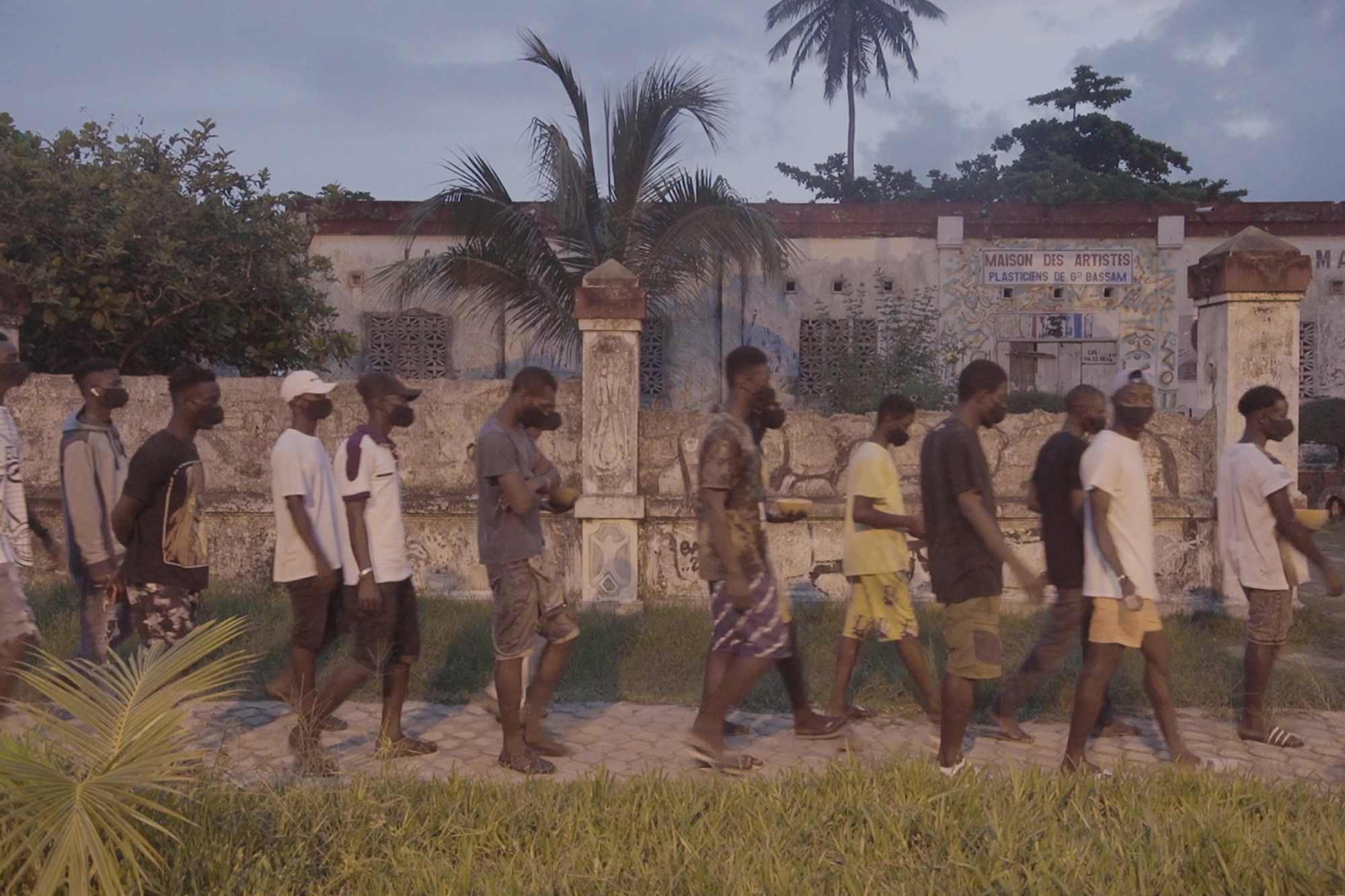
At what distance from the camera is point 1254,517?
5449 millimetres

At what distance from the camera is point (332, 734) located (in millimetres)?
5582

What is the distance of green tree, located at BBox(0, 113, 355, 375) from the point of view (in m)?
9.73

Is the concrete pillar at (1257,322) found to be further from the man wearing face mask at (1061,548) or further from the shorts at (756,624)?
the shorts at (756,624)

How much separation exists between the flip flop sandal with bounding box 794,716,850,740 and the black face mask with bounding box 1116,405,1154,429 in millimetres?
1890

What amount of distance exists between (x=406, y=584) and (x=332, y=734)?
955mm

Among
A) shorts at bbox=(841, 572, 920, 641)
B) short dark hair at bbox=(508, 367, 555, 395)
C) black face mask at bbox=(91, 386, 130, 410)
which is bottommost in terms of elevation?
shorts at bbox=(841, 572, 920, 641)

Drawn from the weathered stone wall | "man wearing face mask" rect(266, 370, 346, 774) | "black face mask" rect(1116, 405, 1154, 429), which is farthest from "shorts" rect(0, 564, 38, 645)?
"black face mask" rect(1116, 405, 1154, 429)

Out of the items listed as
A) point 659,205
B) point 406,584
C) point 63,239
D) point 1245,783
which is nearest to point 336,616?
point 406,584

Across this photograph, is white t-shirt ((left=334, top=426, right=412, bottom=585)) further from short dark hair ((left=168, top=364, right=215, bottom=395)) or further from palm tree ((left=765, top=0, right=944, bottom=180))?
palm tree ((left=765, top=0, right=944, bottom=180))

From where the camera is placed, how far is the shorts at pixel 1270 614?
5.42 meters

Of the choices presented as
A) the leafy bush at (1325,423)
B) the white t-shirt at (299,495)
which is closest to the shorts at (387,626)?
the white t-shirt at (299,495)

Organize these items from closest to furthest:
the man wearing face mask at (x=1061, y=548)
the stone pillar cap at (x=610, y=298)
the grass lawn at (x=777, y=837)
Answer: the grass lawn at (x=777, y=837)
the man wearing face mask at (x=1061, y=548)
the stone pillar cap at (x=610, y=298)

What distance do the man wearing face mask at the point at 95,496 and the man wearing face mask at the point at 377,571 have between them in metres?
1.15

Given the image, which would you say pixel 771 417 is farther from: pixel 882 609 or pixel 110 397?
pixel 110 397
